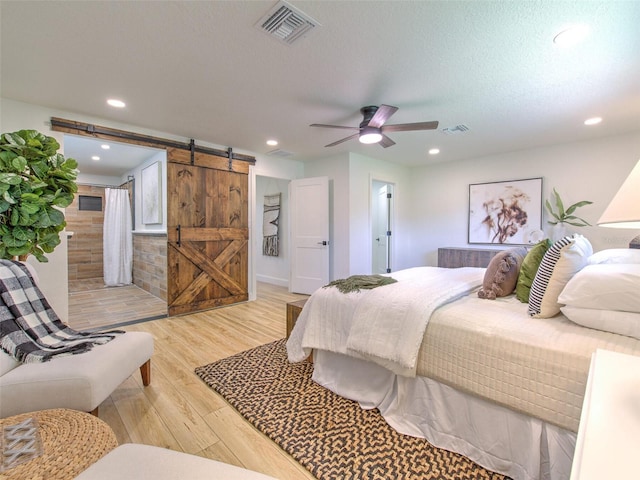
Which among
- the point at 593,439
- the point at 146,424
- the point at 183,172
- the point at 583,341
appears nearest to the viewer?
the point at 593,439

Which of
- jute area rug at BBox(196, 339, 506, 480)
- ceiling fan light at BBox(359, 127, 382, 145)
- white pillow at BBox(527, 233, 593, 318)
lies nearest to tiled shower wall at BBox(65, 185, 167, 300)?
jute area rug at BBox(196, 339, 506, 480)

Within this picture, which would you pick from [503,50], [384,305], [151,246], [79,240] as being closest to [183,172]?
[151,246]

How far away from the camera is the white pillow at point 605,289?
49.8 inches

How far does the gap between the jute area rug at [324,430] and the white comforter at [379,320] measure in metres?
0.28

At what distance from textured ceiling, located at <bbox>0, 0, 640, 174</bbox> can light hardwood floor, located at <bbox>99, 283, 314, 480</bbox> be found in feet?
7.65

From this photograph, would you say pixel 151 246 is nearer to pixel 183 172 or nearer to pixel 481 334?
pixel 183 172

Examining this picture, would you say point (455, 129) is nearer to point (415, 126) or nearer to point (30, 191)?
point (415, 126)

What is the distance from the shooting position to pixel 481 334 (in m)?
1.47

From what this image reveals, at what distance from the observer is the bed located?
1.25 m

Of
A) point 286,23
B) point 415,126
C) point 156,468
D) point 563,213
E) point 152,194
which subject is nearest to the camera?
point 156,468

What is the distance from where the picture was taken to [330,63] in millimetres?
2205

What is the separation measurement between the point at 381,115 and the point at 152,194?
4167 mm

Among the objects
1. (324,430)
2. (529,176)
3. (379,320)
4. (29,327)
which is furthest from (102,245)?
(529,176)

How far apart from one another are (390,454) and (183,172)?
3918 millimetres
